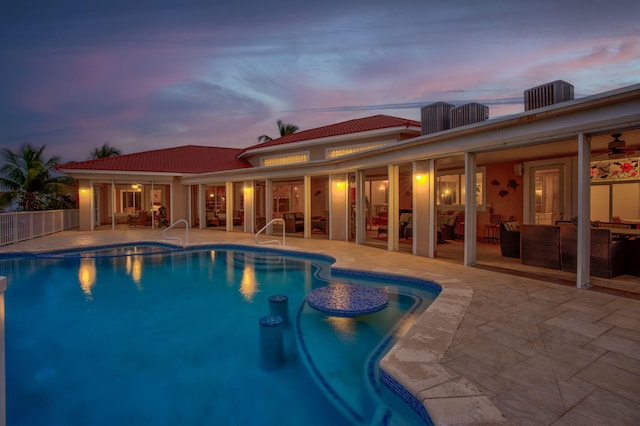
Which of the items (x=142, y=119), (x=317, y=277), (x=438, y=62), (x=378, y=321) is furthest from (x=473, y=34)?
(x=142, y=119)

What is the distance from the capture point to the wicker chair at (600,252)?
20.8ft

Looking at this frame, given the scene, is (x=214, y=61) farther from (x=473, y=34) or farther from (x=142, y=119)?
(x=142, y=119)

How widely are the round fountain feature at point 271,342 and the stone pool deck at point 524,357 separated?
70.7 inches

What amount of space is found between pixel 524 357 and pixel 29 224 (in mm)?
17451

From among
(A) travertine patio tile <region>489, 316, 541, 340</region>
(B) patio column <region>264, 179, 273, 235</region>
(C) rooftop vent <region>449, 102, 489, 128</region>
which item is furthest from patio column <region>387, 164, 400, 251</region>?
(B) patio column <region>264, 179, 273, 235</region>

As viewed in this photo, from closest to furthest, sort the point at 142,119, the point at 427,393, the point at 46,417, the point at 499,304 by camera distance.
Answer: the point at 427,393, the point at 46,417, the point at 499,304, the point at 142,119

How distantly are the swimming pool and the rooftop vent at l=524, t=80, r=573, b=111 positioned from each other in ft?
14.1

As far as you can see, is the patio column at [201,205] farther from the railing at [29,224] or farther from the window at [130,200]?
the window at [130,200]

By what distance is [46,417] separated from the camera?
3506 mm

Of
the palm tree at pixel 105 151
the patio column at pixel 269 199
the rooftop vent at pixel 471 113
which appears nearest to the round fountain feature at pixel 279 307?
the rooftop vent at pixel 471 113

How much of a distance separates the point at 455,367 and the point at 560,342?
1486 millimetres

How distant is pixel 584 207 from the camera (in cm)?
582

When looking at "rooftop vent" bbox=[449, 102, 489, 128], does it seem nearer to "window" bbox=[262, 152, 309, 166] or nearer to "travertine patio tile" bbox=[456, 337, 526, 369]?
"travertine patio tile" bbox=[456, 337, 526, 369]

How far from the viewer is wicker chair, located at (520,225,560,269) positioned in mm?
7184
